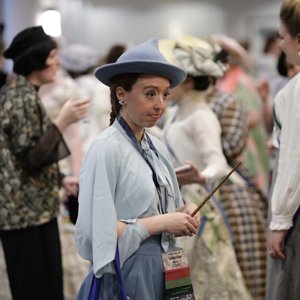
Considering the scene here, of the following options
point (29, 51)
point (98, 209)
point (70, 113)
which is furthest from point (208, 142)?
point (98, 209)

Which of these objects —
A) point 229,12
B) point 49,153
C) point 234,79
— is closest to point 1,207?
point 49,153

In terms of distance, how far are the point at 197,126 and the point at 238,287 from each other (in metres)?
0.86

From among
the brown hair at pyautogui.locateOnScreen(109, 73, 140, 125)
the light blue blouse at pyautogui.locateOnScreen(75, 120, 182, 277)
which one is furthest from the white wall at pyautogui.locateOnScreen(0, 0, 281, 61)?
the light blue blouse at pyautogui.locateOnScreen(75, 120, 182, 277)

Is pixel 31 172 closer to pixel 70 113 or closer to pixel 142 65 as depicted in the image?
pixel 70 113

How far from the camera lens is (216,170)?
336 centimetres

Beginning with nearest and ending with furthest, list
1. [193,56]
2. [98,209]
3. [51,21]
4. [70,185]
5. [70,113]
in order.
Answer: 1. [98,209]
2. [70,113]
3. [70,185]
4. [193,56]
5. [51,21]

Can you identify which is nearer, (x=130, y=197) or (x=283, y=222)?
(x=130, y=197)

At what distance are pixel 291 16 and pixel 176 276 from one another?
112 cm

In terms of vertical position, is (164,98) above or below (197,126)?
above

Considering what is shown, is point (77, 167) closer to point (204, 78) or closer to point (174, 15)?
point (204, 78)

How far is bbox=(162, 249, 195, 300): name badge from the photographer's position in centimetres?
243

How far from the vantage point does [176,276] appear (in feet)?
8.03

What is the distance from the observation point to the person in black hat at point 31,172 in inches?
133

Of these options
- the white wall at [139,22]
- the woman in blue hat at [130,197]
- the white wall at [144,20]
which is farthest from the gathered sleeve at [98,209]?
the white wall at [139,22]
